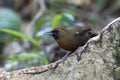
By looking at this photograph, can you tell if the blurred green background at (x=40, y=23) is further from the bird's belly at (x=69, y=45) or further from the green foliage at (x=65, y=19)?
the bird's belly at (x=69, y=45)

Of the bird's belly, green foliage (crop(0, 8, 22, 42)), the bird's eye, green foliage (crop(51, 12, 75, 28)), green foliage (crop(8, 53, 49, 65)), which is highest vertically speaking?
green foliage (crop(0, 8, 22, 42))

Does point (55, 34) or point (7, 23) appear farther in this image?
point (7, 23)

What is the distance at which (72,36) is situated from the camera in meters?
4.17

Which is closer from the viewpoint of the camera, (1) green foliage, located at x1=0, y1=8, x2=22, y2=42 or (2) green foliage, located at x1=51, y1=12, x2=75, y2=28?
(2) green foliage, located at x1=51, y1=12, x2=75, y2=28

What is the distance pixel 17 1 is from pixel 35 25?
346 centimetres

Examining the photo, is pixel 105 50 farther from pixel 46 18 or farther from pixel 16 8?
pixel 16 8

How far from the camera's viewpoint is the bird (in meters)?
4.08

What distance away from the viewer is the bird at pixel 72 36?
4.08 meters

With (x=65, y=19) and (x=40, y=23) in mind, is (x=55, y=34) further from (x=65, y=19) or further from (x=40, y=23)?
(x=40, y=23)

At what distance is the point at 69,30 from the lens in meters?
4.23

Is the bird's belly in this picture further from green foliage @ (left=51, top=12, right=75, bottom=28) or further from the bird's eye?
green foliage @ (left=51, top=12, right=75, bottom=28)

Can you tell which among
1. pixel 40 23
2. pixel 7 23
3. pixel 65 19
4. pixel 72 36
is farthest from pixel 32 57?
pixel 7 23

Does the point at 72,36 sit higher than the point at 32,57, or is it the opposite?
the point at 32,57

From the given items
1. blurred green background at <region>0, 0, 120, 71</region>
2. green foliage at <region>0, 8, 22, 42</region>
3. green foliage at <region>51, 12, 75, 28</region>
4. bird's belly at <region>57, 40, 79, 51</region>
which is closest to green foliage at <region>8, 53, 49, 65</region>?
blurred green background at <region>0, 0, 120, 71</region>
